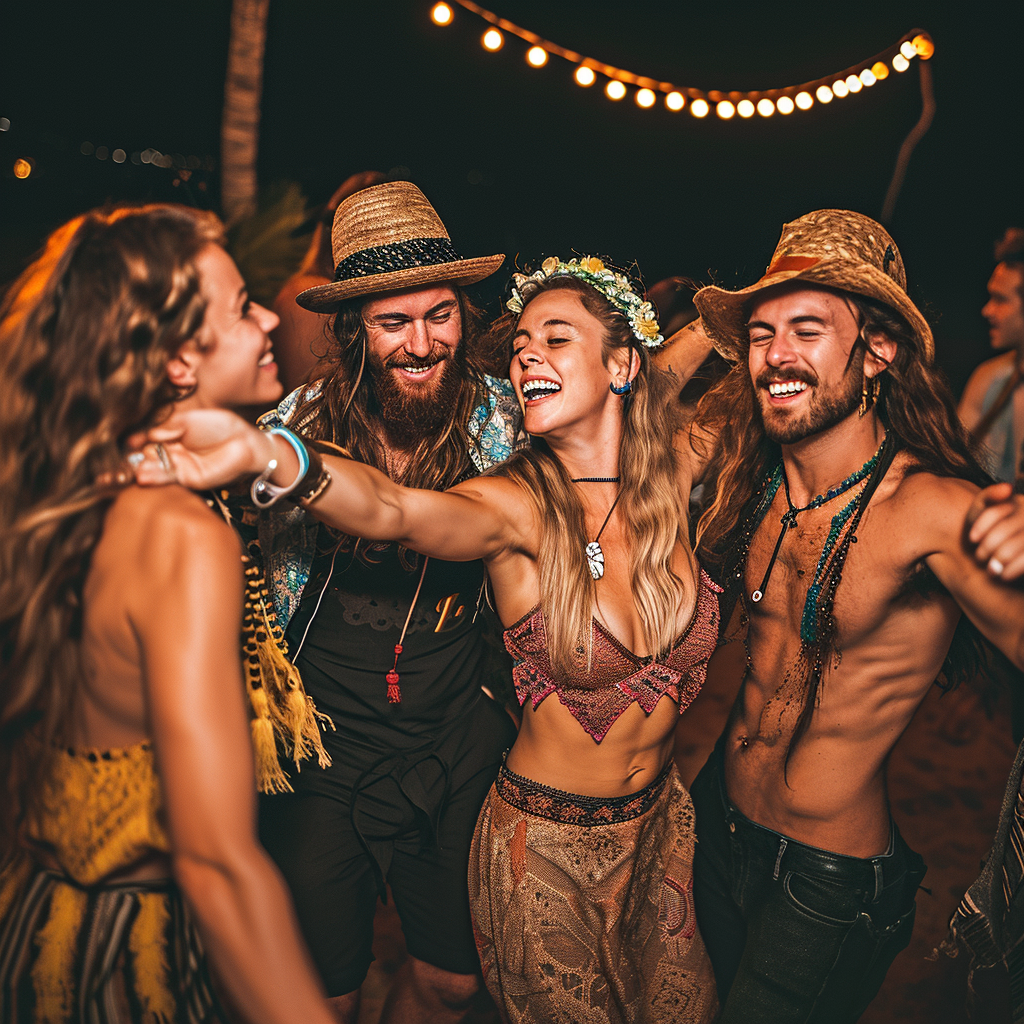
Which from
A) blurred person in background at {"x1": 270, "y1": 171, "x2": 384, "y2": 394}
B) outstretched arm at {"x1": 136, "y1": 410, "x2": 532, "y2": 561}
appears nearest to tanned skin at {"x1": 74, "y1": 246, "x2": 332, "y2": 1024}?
outstretched arm at {"x1": 136, "y1": 410, "x2": 532, "y2": 561}

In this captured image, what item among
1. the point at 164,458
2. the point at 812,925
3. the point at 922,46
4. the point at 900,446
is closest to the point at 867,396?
the point at 900,446

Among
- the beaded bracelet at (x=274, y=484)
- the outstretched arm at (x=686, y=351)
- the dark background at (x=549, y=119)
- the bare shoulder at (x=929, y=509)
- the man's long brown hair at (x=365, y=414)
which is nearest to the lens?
the beaded bracelet at (x=274, y=484)

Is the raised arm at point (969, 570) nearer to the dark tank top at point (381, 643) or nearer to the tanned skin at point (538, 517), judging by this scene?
the tanned skin at point (538, 517)

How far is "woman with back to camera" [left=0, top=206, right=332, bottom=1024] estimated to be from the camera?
3.70 feet

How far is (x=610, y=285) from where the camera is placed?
2.33 m

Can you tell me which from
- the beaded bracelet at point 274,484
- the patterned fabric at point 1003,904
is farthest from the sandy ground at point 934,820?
the beaded bracelet at point 274,484

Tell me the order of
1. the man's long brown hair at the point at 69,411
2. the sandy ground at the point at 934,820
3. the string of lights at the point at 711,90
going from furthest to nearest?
the string of lights at the point at 711,90
the sandy ground at the point at 934,820
the man's long brown hair at the point at 69,411

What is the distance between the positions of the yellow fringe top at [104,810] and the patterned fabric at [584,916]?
957 millimetres

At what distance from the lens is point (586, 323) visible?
228 centimetres

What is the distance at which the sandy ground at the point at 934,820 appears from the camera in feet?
9.95

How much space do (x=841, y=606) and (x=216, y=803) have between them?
152 centimetres

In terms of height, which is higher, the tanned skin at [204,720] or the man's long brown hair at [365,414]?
the man's long brown hair at [365,414]

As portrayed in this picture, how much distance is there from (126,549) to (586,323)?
1415 mm

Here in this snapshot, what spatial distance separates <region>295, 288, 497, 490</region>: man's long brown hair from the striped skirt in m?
1.33
